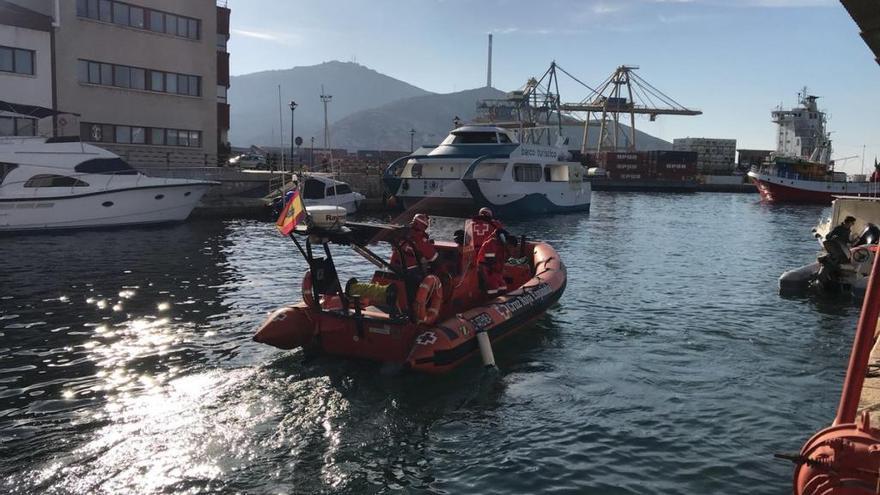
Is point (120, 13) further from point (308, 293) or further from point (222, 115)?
point (308, 293)

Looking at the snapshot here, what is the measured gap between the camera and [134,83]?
37.7m

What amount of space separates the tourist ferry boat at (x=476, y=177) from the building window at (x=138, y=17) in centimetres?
1573

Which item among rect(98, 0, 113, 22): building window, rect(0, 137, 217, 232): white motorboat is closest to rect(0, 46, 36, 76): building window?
rect(98, 0, 113, 22): building window

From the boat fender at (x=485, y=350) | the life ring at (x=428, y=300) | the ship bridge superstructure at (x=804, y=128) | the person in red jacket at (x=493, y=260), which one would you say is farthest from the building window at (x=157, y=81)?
the ship bridge superstructure at (x=804, y=128)

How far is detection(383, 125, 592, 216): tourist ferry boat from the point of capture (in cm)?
3584

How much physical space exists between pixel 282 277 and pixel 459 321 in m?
9.50

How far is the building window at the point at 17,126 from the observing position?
27562 millimetres

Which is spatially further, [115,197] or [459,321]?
[115,197]

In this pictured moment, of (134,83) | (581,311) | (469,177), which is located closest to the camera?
(581,311)

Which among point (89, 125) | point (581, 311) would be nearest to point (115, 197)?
point (89, 125)

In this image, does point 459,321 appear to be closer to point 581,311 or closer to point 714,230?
point 581,311

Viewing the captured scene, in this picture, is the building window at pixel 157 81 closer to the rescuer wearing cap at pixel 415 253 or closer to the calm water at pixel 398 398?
the calm water at pixel 398 398

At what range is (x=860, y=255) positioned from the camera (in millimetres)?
16797

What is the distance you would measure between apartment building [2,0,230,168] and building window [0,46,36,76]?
1.38m
